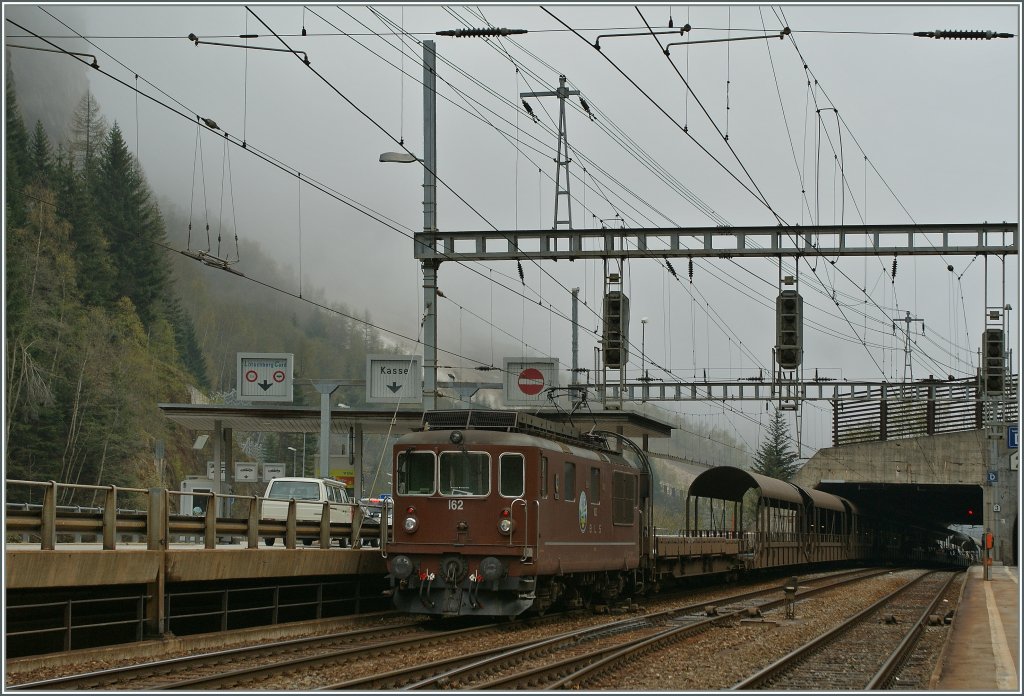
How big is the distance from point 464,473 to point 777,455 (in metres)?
90.5

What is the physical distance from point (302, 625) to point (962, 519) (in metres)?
79.4

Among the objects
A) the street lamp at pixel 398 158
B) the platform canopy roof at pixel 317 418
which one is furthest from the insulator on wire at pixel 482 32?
the platform canopy roof at pixel 317 418

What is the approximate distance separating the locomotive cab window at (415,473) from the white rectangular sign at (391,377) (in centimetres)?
1725

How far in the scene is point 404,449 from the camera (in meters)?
20.4

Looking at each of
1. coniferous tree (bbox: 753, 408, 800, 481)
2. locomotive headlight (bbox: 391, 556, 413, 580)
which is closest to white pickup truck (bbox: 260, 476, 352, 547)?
locomotive headlight (bbox: 391, 556, 413, 580)

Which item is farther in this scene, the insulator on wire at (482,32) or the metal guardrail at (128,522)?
the insulator on wire at (482,32)

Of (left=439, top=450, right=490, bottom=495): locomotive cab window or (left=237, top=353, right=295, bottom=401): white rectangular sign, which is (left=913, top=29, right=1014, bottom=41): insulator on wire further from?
(left=237, top=353, right=295, bottom=401): white rectangular sign

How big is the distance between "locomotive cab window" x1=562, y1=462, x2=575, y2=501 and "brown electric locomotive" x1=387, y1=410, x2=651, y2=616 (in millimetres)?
17

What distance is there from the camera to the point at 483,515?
19.6 meters

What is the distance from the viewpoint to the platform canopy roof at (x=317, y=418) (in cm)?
3444

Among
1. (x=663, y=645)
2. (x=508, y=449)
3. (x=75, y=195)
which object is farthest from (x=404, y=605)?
(x=75, y=195)

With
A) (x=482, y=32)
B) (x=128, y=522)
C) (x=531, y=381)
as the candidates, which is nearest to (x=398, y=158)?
(x=482, y=32)

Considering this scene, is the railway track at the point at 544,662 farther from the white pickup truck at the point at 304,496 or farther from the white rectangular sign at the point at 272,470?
the white rectangular sign at the point at 272,470

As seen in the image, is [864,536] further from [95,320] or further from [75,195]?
[75,195]
